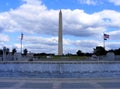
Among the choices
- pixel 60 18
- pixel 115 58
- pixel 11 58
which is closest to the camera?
pixel 60 18

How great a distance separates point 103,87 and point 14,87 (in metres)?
4.66

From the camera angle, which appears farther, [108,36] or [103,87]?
[108,36]

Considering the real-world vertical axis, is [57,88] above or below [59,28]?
below

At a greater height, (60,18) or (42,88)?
(60,18)

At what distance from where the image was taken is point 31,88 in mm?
18484

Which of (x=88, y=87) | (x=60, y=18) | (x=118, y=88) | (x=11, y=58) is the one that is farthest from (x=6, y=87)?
(x=11, y=58)

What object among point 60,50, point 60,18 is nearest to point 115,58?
point 60,50

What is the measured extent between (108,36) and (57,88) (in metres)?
110

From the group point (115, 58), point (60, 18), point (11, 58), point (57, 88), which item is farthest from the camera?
point (115, 58)

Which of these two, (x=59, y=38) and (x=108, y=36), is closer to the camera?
(x=59, y=38)

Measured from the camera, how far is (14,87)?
18844 mm

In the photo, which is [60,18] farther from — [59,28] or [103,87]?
[103,87]

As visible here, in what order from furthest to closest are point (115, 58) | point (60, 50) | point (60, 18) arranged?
point (115, 58)
point (60, 50)
point (60, 18)

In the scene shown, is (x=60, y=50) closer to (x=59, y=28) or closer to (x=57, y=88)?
(x=59, y=28)
